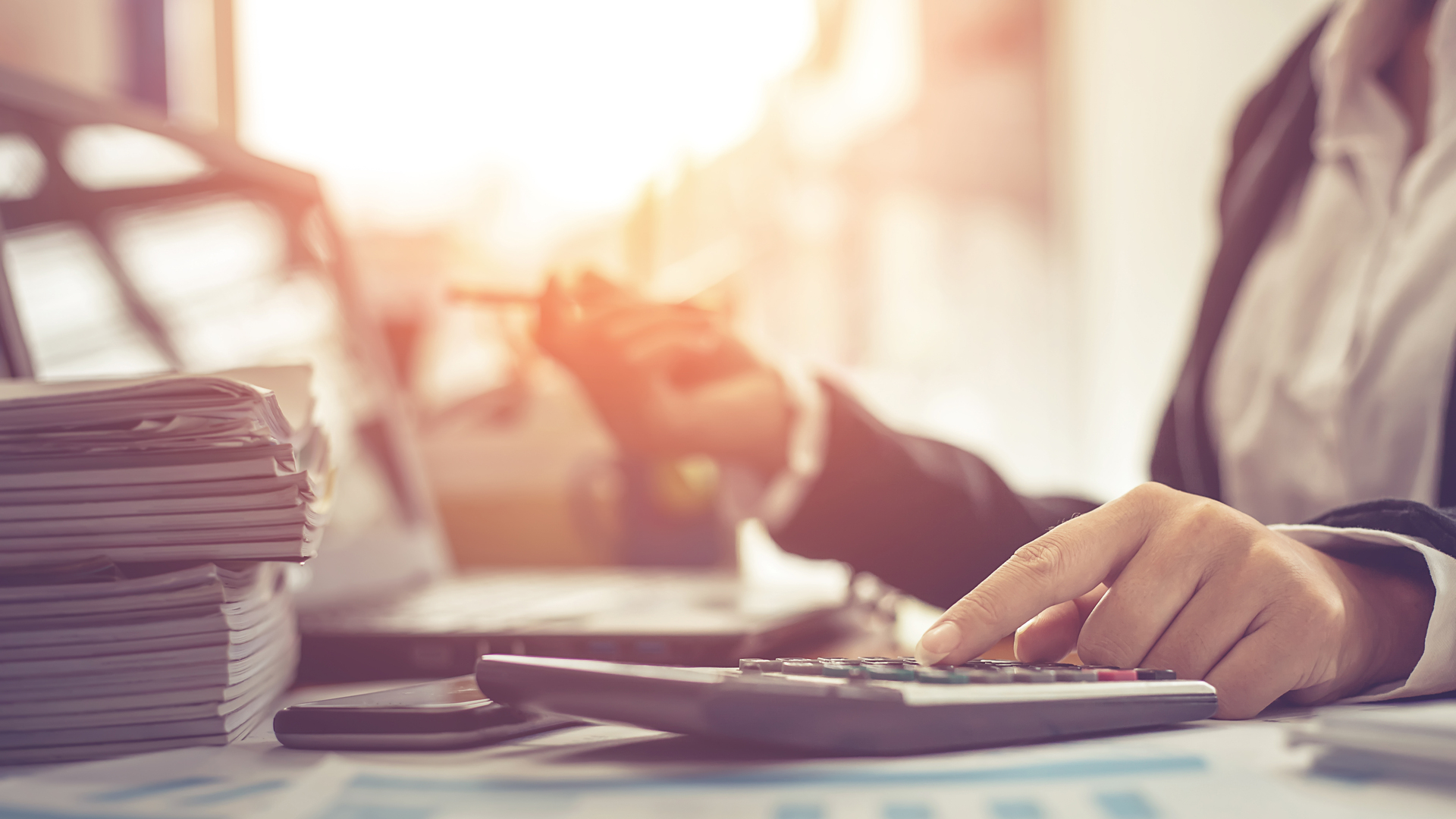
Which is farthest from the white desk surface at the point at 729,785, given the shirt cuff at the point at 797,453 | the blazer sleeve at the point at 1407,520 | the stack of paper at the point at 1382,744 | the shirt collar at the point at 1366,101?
the shirt collar at the point at 1366,101

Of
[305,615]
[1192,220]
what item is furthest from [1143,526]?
[1192,220]

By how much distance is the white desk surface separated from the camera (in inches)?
7.4

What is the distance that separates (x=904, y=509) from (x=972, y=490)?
0.04 metres

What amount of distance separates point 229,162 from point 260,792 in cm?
51

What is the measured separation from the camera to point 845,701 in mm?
215

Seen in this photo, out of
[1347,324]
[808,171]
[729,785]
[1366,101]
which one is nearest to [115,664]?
[729,785]

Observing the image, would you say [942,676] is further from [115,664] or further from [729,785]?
[115,664]

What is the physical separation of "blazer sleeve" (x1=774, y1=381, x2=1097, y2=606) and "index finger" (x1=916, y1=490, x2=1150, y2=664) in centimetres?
11

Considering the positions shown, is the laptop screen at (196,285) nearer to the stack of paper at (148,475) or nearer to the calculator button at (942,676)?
the stack of paper at (148,475)

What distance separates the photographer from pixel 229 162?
590 mm

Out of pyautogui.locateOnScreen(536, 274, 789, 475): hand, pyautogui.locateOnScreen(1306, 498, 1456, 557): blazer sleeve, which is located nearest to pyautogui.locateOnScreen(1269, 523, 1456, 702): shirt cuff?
pyautogui.locateOnScreen(1306, 498, 1456, 557): blazer sleeve

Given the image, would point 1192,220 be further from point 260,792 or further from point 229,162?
point 260,792

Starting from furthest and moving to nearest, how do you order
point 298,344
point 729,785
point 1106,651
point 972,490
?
point 298,344 < point 972,490 < point 1106,651 < point 729,785

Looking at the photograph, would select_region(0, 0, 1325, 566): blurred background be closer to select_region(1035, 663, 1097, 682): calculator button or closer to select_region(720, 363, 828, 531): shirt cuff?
select_region(720, 363, 828, 531): shirt cuff
